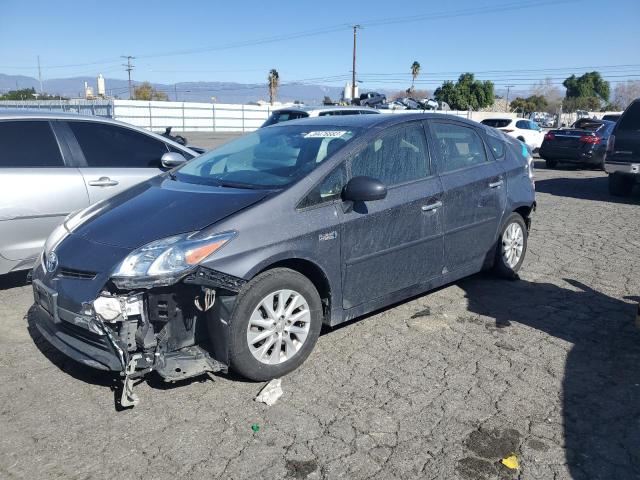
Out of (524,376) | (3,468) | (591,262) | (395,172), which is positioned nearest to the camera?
(3,468)

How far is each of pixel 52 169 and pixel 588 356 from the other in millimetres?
4732

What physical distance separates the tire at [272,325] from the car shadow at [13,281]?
3.02 m

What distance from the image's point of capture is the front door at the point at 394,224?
3949 millimetres

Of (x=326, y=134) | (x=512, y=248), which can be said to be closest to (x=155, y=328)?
(x=326, y=134)

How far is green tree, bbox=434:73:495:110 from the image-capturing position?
203ft

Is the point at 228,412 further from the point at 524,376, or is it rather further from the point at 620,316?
the point at 620,316

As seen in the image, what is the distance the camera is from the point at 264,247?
11.3 feet

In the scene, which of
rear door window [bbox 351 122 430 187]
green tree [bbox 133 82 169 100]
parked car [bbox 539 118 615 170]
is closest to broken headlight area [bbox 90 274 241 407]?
rear door window [bbox 351 122 430 187]

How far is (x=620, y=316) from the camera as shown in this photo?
4762mm

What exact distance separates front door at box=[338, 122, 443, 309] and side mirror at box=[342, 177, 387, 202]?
0.12m

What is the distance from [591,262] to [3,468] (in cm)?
592

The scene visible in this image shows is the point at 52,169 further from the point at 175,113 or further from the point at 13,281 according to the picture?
the point at 175,113

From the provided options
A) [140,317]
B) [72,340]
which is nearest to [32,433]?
[72,340]

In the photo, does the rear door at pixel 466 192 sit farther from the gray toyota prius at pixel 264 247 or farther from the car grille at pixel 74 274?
the car grille at pixel 74 274
